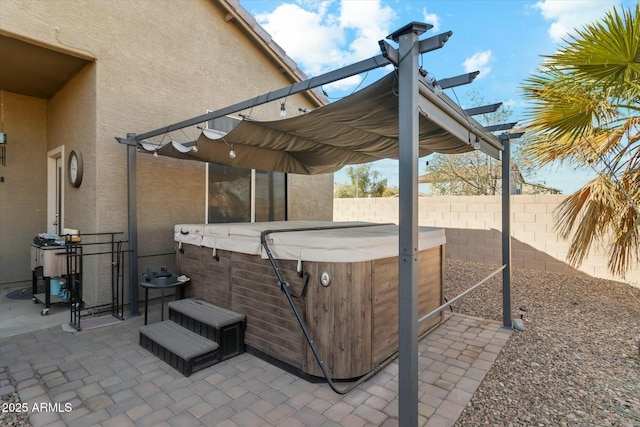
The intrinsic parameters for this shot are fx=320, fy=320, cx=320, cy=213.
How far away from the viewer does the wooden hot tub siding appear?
281 cm

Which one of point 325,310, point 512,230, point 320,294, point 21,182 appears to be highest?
point 21,182

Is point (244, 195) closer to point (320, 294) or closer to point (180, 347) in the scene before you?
point (180, 347)

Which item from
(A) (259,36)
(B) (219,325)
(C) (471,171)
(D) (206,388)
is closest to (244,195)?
(A) (259,36)

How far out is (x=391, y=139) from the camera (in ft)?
14.1

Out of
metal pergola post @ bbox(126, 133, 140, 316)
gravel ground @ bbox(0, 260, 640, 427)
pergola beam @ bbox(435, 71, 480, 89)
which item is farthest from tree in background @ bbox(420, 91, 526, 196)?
metal pergola post @ bbox(126, 133, 140, 316)

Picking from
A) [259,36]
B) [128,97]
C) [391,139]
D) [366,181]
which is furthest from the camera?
[366,181]

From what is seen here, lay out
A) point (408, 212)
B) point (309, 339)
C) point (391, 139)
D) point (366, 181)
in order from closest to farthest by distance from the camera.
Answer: point (408, 212), point (309, 339), point (391, 139), point (366, 181)

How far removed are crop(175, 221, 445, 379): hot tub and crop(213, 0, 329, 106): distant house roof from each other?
4467 mm

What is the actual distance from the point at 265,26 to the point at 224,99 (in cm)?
186

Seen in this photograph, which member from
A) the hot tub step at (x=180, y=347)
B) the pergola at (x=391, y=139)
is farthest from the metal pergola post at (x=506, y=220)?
the hot tub step at (x=180, y=347)

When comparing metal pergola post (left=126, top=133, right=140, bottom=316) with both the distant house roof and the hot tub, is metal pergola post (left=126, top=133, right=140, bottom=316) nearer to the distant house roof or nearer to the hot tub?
the hot tub

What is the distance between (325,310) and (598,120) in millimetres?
3917

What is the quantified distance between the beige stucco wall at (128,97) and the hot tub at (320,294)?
80.6 inches

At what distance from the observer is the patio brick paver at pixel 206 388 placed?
2.40 metres
